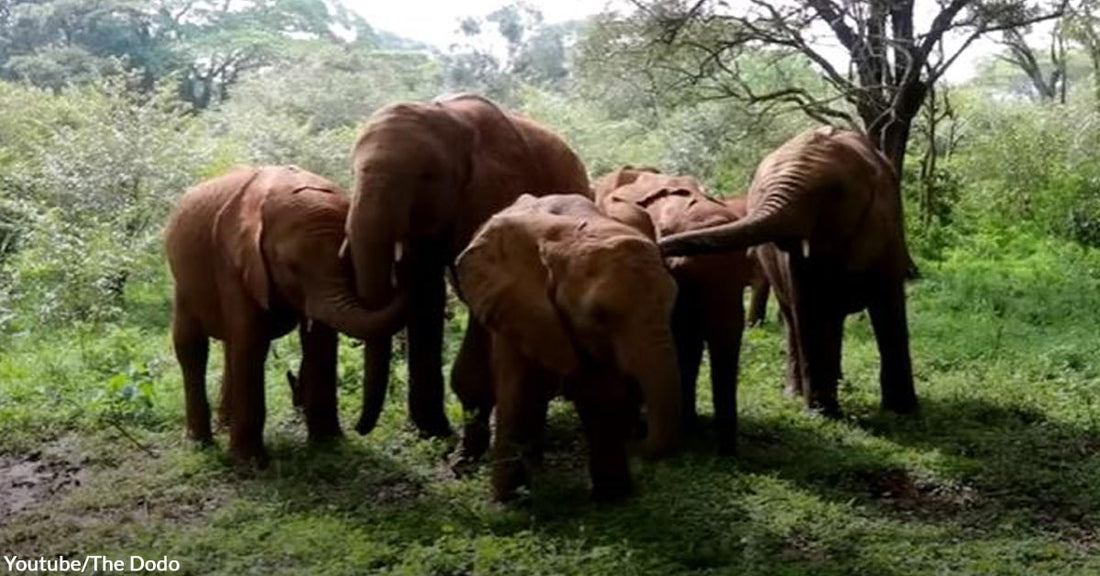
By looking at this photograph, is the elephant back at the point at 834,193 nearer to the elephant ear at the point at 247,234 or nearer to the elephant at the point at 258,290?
the elephant at the point at 258,290

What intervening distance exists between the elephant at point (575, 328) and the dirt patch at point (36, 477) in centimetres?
280

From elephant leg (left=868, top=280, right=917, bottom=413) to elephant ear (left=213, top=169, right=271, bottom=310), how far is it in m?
4.22

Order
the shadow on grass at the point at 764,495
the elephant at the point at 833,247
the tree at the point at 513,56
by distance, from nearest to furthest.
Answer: the shadow on grass at the point at 764,495 → the elephant at the point at 833,247 → the tree at the point at 513,56

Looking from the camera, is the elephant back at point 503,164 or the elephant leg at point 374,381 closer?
the elephant leg at point 374,381

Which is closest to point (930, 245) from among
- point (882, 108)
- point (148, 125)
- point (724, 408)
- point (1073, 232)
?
point (1073, 232)

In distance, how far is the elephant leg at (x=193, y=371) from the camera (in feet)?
29.4

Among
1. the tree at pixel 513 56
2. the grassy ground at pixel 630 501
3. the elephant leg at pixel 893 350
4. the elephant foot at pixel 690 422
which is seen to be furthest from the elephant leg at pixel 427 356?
the tree at pixel 513 56

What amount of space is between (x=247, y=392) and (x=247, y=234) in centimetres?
93

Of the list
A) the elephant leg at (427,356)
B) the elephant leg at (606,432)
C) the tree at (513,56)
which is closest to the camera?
the elephant leg at (606,432)

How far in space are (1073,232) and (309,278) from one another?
16136 mm

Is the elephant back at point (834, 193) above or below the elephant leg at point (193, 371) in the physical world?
above

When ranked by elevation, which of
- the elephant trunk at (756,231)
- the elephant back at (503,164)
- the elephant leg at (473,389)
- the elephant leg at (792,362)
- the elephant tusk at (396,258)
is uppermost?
the elephant back at (503,164)

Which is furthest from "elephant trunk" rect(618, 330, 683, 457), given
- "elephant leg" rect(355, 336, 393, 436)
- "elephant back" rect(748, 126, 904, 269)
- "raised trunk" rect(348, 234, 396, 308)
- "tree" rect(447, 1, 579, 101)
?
"tree" rect(447, 1, 579, 101)

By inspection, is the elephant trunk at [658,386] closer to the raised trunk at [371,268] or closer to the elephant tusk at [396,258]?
the raised trunk at [371,268]
